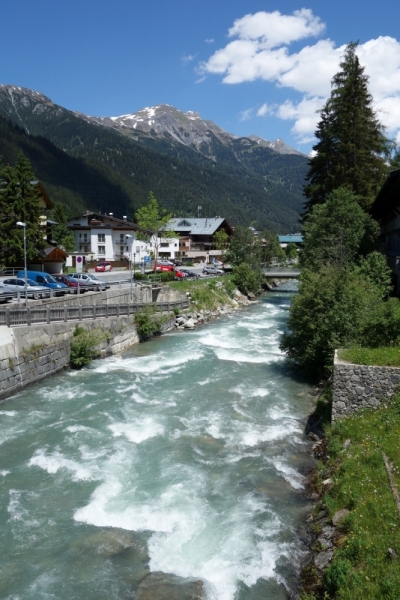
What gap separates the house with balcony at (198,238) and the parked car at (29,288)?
62.9m

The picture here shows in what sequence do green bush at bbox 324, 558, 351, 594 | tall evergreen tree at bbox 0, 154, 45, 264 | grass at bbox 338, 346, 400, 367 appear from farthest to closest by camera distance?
tall evergreen tree at bbox 0, 154, 45, 264
grass at bbox 338, 346, 400, 367
green bush at bbox 324, 558, 351, 594

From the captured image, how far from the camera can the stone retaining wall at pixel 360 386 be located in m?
14.7

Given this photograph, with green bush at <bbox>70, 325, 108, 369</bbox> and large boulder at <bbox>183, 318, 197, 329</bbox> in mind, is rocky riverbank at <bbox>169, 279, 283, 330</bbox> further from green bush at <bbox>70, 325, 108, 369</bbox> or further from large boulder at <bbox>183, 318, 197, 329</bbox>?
green bush at <bbox>70, 325, 108, 369</bbox>

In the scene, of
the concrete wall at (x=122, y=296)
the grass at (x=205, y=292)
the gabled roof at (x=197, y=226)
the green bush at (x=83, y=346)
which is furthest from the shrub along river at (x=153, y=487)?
the gabled roof at (x=197, y=226)

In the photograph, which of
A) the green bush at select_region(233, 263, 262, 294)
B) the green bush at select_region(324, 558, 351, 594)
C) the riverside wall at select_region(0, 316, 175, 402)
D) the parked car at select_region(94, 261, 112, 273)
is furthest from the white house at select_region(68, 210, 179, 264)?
the green bush at select_region(324, 558, 351, 594)

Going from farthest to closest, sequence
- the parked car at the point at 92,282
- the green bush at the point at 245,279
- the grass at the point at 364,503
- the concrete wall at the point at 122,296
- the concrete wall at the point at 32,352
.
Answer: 1. the green bush at the point at 245,279
2. the parked car at the point at 92,282
3. the concrete wall at the point at 122,296
4. the concrete wall at the point at 32,352
5. the grass at the point at 364,503

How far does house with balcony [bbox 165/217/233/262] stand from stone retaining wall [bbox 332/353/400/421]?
262 ft

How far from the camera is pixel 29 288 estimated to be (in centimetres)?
3028

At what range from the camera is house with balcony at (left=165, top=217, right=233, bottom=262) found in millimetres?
95062

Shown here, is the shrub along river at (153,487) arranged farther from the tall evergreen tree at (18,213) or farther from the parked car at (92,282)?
the tall evergreen tree at (18,213)

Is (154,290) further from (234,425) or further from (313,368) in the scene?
(234,425)

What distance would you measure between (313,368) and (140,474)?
11.9 metres

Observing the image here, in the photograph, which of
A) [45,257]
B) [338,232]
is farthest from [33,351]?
[45,257]

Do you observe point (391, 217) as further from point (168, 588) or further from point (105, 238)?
point (105, 238)
